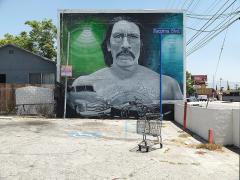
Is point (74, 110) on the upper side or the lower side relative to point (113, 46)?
lower

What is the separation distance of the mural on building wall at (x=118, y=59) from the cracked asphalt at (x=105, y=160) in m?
12.0

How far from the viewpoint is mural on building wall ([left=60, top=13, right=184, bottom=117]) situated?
2759 centimetres

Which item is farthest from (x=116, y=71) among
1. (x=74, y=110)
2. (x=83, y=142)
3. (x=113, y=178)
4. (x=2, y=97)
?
(x=113, y=178)

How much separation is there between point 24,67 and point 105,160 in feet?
69.0

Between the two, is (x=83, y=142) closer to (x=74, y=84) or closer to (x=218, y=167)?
(x=218, y=167)

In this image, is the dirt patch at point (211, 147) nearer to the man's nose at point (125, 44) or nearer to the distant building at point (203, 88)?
the distant building at point (203, 88)

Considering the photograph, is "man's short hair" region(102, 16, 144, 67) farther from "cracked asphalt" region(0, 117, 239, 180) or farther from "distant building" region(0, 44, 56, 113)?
"cracked asphalt" region(0, 117, 239, 180)

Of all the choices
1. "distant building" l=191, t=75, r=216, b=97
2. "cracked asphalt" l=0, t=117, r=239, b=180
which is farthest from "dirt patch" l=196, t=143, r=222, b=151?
"distant building" l=191, t=75, r=216, b=97

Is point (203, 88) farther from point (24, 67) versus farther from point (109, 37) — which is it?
point (24, 67)

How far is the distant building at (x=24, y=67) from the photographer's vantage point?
3017 cm

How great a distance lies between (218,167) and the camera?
10000 mm

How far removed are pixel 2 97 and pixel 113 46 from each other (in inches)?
333

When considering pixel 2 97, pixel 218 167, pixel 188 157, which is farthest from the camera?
pixel 2 97

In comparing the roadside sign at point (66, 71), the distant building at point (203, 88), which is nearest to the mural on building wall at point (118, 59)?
the roadside sign at point (66, 71)
